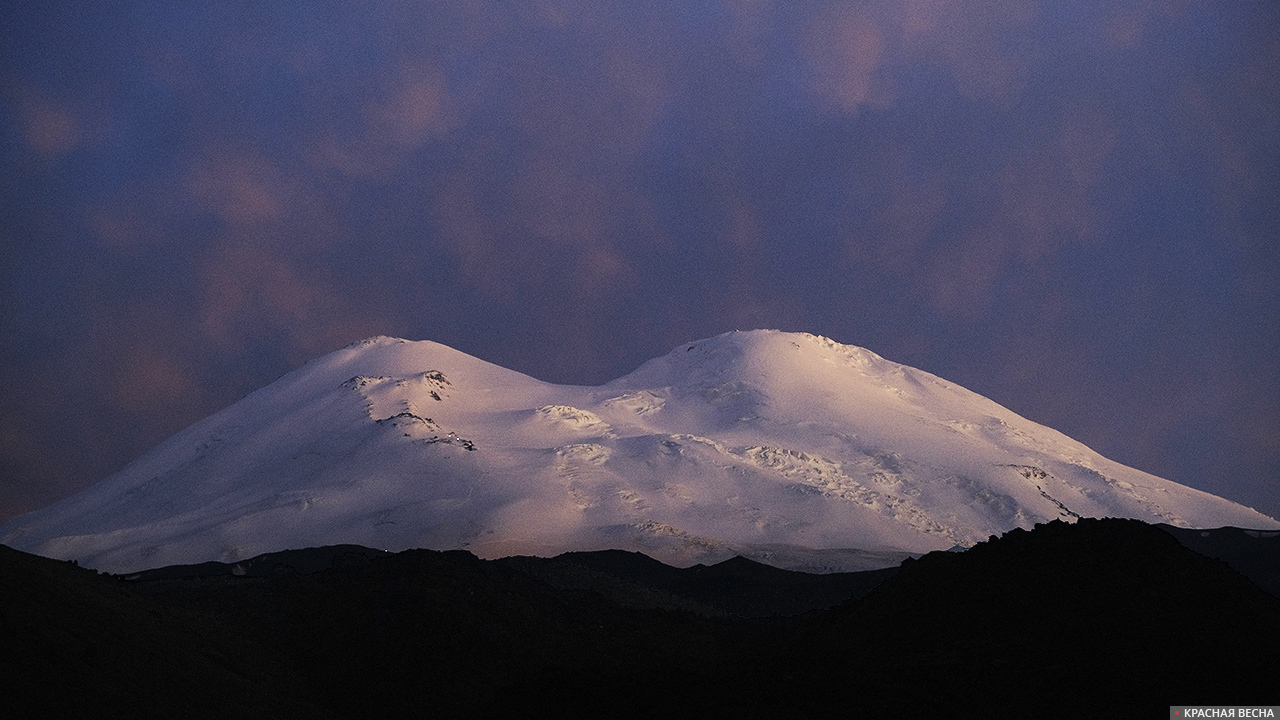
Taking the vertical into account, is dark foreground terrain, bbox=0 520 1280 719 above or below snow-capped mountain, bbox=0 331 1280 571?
below

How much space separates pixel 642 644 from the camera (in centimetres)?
1977

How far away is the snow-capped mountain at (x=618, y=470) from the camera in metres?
42.0

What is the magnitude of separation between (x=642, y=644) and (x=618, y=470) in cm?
2792

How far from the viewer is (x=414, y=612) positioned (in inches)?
801

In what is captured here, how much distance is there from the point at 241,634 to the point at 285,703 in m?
4.03

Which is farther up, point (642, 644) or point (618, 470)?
point (618, 470)

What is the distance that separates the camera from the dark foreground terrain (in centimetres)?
1306

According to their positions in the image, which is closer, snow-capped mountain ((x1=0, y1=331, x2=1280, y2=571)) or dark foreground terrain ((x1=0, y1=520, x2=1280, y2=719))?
dark foreground terrain ((x1=0, y1=520, x2=1280, y2=719))

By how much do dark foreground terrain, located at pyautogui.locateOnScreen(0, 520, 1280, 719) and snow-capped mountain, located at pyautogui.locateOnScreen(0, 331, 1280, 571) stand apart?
1797cm

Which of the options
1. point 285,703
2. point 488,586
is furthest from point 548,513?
point 285,703

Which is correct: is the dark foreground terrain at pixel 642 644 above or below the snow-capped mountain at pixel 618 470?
below

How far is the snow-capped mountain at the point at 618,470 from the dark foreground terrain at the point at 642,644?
17973 mm

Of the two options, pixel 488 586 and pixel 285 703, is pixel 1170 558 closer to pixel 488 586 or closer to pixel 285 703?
pixel 488 586

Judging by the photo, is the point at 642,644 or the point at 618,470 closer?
the point at 642,644
